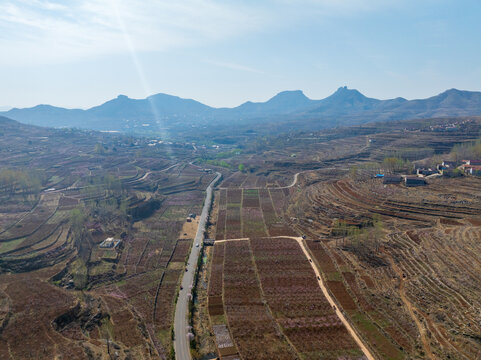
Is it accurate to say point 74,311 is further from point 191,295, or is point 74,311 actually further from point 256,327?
point 256,327

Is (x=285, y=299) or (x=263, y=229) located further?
(x=263, y=229)

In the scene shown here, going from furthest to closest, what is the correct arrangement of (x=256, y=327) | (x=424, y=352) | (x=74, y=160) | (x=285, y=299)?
1. (x=74, y=160)
2. (x=285, y=299)
3. (x=256, y=327)
4. (x=424, y=352)

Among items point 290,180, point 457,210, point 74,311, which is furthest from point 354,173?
point 74,311

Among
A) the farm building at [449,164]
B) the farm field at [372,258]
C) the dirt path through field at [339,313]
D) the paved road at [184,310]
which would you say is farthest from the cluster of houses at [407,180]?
the paved road at [184,310]

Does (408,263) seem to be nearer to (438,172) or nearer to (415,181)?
(415,181)

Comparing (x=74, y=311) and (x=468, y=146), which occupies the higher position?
(x=468, y=146)

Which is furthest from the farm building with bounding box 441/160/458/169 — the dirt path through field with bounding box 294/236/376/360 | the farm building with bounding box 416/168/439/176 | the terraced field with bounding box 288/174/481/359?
the dirt path through field with bounding box 294/236/376/360

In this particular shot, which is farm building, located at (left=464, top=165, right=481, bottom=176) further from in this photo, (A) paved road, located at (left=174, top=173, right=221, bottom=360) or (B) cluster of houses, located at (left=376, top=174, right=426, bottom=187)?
(A) paved road, located at (left=174, top=173, right=221, bottom=360)
